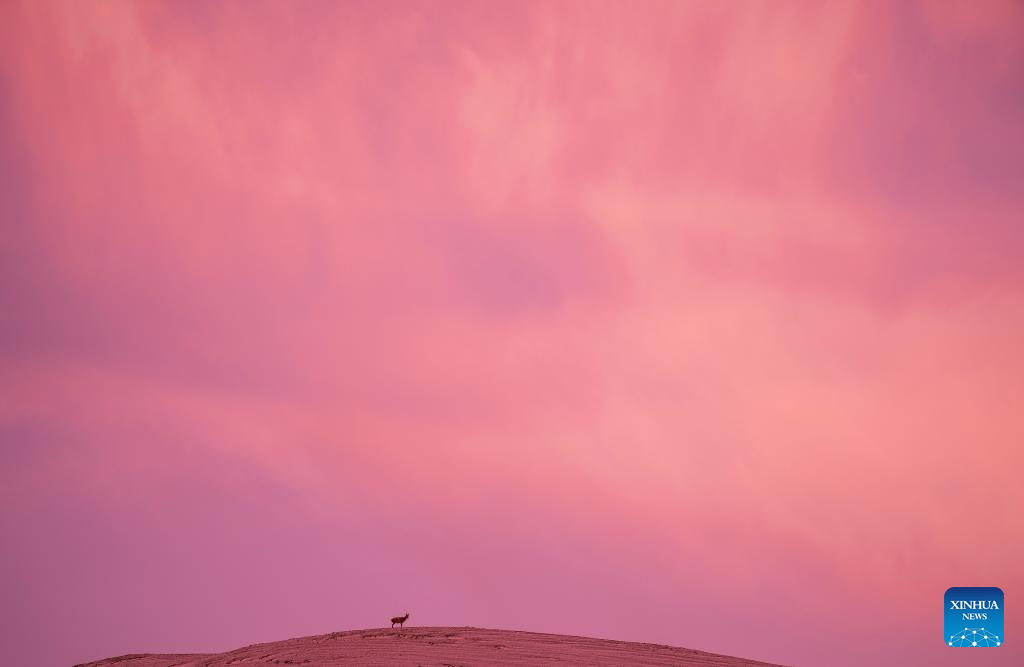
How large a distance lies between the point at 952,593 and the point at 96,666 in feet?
152

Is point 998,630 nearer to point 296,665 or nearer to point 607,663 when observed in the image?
point 607,663

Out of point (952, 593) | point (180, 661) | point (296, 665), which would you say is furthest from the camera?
point (180, 661)

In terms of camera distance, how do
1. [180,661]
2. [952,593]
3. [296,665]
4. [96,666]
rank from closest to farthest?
1. [296,665]
2. [952,593]
3. [180,661]
4. [96,666]

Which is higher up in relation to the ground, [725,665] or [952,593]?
[952,593]

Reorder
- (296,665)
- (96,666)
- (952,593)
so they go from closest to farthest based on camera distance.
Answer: (296,665) → (952,593) → (96,666)

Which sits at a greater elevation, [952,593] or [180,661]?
[952,593]

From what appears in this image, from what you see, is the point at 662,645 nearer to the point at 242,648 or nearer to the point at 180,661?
the point at 242,648

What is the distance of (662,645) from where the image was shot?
51125 mm

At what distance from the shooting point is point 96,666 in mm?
54375

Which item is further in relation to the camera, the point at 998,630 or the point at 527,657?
the point at 998,630

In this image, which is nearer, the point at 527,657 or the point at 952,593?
the point at 527,657

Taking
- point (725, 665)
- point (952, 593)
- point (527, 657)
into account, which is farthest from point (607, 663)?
point (952, 593)

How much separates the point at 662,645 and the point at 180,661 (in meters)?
25.6

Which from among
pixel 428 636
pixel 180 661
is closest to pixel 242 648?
pixel 180 661
